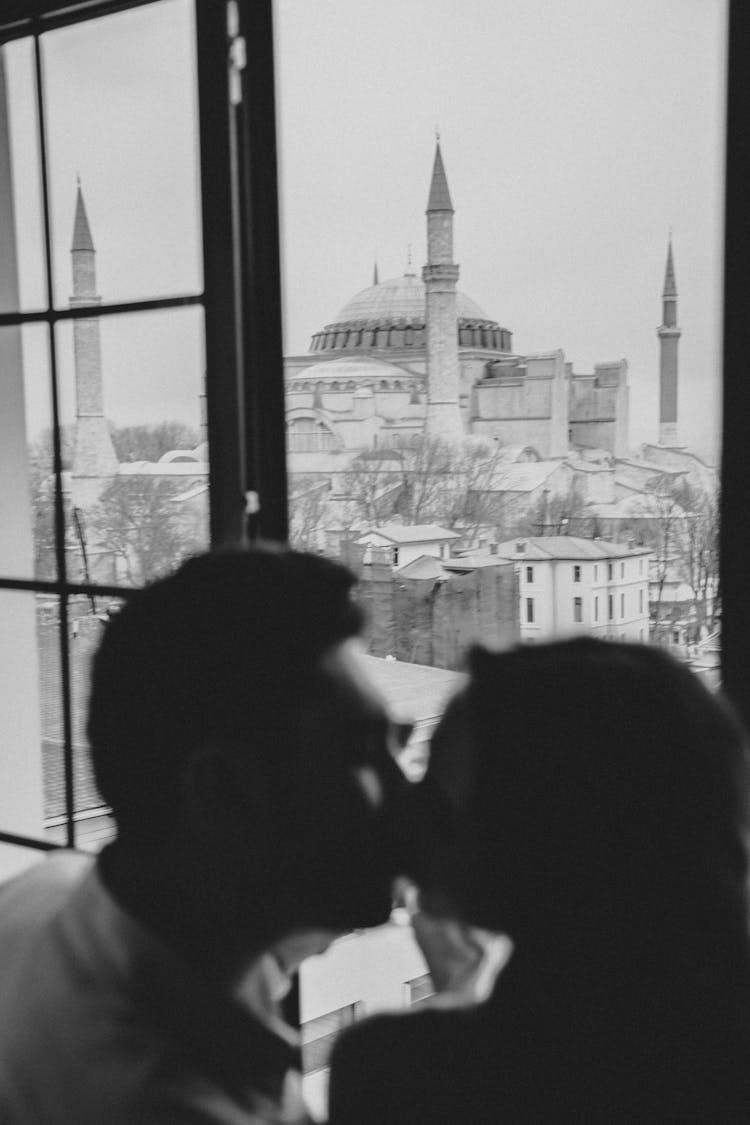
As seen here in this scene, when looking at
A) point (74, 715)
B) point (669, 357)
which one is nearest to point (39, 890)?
point (74, 715)

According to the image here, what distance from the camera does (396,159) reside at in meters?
1.97

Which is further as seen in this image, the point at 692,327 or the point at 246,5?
the point at 246,5

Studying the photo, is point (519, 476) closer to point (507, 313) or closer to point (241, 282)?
point (507, 313)

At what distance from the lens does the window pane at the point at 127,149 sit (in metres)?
1.62

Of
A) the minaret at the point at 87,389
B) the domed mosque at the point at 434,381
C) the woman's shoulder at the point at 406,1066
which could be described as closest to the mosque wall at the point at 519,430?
the domed mosque at the point at 434,381

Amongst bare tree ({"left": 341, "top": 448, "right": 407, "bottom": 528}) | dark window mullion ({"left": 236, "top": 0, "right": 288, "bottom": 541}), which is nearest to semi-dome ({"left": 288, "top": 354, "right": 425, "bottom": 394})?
bare tree ({"left": 341, "top": 448, "right": 407, "bottom": 528})

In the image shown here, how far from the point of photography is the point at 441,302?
1798 mm

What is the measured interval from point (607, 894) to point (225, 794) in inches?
13.3

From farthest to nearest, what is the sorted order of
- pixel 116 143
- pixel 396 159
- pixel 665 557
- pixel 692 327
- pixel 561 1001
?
pixel 396 159 → pixel 116 143 → pixel 665 557 → pixel 692 327 → pixel 561 1001

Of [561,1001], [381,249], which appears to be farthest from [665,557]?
[381,249]

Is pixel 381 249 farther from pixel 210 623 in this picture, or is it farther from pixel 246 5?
pixel 210 623

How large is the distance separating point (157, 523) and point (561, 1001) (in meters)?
1.10

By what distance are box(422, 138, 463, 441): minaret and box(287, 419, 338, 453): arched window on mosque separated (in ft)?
0.73

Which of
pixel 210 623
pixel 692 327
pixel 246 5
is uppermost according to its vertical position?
pixel 246 5
